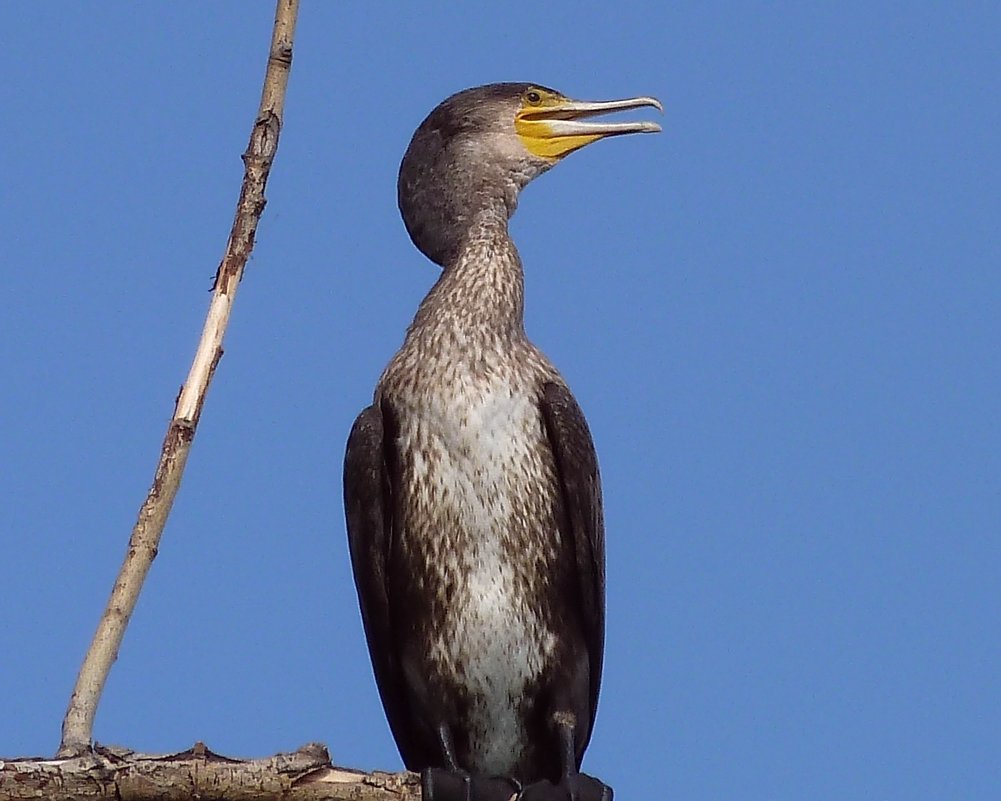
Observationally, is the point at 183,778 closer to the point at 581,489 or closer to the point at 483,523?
the point at 483,523

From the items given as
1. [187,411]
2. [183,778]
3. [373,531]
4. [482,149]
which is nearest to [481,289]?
[482,149]

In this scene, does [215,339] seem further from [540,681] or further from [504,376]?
[540,681]

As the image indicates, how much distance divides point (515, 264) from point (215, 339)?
1641 mm

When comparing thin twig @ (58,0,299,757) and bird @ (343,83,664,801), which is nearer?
thin twig @ (58,0,299,757)

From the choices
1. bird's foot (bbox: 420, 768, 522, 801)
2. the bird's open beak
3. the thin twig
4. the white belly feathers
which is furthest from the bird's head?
bird's foot (bbox: 420, 768, 522, 801)

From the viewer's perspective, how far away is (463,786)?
4.92 m

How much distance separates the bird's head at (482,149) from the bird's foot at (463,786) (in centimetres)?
174

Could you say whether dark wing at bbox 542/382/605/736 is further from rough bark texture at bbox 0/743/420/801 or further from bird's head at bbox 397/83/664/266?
rough bark texture at bbox 0/743/420/801

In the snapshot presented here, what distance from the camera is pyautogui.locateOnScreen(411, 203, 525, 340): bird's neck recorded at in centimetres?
549

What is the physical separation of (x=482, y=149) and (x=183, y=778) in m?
2.68

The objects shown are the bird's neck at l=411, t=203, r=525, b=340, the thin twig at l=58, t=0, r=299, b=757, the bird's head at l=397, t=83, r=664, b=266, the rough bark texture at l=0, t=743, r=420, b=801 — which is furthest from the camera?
the bird's head at l=397, t=83, r=664, b=266

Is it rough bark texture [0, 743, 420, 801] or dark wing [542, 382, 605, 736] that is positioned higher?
dark wing [542, 382, 605, 736]

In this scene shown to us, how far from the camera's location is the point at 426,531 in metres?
5.25

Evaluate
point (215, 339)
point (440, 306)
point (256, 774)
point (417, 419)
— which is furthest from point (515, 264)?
point (256, 774)
